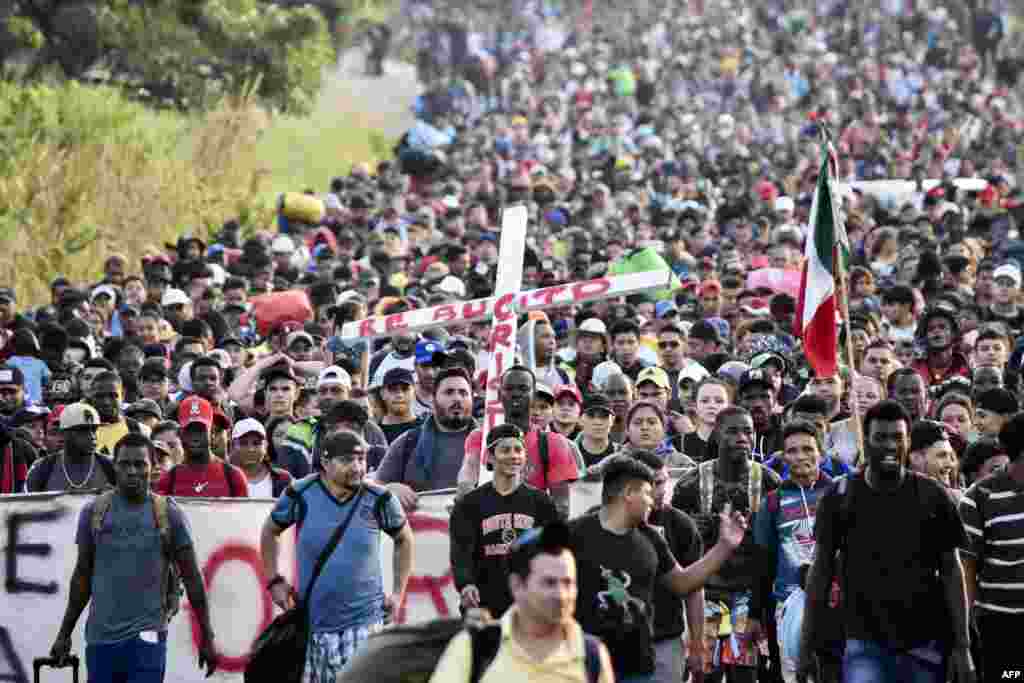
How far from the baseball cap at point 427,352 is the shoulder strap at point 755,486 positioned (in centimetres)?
376

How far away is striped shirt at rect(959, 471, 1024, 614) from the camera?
30.2 feet

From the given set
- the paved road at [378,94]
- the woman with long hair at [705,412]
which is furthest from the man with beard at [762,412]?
the paved road at [378,94]

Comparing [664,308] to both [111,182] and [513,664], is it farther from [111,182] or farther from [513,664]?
[111,182]

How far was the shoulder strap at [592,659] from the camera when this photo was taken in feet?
23.2

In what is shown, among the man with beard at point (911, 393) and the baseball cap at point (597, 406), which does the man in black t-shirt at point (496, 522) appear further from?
the man with beard at point (911, 393)

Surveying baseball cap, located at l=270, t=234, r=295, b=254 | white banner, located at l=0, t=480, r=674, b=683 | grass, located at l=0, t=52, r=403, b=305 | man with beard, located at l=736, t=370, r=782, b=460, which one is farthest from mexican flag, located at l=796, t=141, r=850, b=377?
grass, located at l=0, t=52, r=403, b=305

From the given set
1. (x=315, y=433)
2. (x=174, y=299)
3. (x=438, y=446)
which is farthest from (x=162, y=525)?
(x=174, y=299)

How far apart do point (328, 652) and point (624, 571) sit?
1541 millimetres

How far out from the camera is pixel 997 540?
9.26 m

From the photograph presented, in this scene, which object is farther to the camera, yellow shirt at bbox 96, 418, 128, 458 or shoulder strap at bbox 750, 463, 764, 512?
yellow shirt at bbox 96, 418, 128, 458

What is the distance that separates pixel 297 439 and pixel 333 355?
2.81 metres

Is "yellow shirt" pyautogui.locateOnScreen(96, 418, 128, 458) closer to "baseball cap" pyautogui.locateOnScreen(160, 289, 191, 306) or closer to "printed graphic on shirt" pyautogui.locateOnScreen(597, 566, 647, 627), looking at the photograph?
"printed graphic on shirt" pyautogui.locateOnScreen(597, 566, 647, 627)

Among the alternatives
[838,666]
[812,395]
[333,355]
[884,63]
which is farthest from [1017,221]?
[884,63]

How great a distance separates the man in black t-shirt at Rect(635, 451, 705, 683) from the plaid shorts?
1187mm
